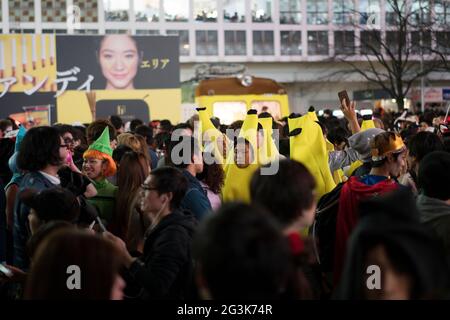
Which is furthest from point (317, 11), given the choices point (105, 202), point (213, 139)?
point (105, 202)

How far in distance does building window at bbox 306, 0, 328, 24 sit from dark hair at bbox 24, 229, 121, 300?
192ft

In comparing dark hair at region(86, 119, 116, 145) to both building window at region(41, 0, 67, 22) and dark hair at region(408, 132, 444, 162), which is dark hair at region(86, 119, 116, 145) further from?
building window at region(41, 0, 67, 22)

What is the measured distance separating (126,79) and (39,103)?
2.19 metres

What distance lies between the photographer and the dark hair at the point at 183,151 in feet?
18.7

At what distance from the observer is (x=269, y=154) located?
22.1 feet

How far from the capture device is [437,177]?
4367 millimetres

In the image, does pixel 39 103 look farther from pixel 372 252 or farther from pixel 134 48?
pixel 372 252

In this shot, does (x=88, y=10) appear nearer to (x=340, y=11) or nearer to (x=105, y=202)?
(x=340, y=11)

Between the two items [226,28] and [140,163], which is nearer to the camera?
[140,163]

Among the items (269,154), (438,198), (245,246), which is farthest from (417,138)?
(245,246)

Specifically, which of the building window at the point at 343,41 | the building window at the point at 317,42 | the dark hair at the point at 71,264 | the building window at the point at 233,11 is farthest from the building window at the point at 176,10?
the dark hair at the point at 71,264

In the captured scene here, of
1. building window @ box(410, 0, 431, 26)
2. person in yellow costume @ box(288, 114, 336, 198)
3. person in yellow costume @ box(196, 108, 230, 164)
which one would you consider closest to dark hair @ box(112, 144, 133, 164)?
person in yellow costume @ box(196, 108, 230, 164)

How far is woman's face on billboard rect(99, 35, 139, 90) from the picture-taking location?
58.9 feet

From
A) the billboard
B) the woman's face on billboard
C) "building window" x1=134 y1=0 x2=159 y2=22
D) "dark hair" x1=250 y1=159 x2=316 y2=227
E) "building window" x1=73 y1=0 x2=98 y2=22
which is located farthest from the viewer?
"building window" x1=134 y1=0 x2=159 y2=22
